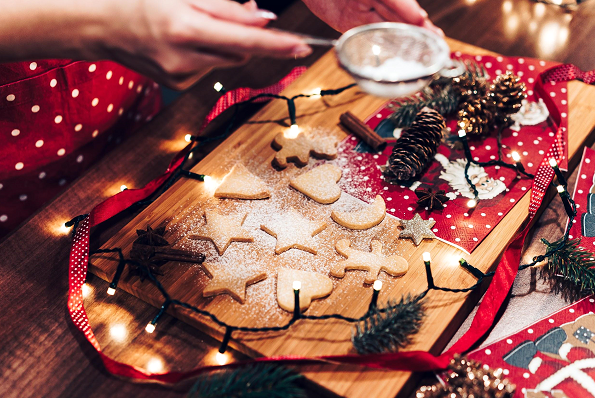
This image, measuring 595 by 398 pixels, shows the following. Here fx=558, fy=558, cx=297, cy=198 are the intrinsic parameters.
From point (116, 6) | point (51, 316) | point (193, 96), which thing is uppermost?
point (116, 6)

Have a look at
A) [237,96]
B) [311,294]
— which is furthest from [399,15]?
[311,294]

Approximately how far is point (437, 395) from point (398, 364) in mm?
68

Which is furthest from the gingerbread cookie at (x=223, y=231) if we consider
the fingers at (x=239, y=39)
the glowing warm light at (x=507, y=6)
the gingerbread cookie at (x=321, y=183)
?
the glowing warm light at (x=507, y=6)

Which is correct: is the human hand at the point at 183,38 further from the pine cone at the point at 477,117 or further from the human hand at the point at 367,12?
the pine cone at the point at 477,117

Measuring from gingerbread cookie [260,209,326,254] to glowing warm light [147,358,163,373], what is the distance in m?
0.27

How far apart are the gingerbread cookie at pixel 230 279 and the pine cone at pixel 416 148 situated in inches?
13.6

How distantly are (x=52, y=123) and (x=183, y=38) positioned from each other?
1.74ft

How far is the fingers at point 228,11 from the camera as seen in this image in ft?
2.41

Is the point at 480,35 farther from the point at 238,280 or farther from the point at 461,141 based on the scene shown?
the point at 238,280

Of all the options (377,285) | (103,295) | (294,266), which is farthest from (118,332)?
(377,285)

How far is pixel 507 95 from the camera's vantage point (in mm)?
1183

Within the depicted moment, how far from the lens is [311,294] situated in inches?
35.6

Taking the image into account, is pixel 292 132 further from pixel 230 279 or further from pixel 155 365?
pixel 155 365

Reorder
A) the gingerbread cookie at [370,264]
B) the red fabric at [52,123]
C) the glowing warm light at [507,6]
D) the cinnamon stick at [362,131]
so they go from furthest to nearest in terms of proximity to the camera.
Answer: the glowing warm light at [507,6] → the cinnamon stick at [362,131] → the red fabric at [52,123] → the gingerbread cookie at [370,264]
